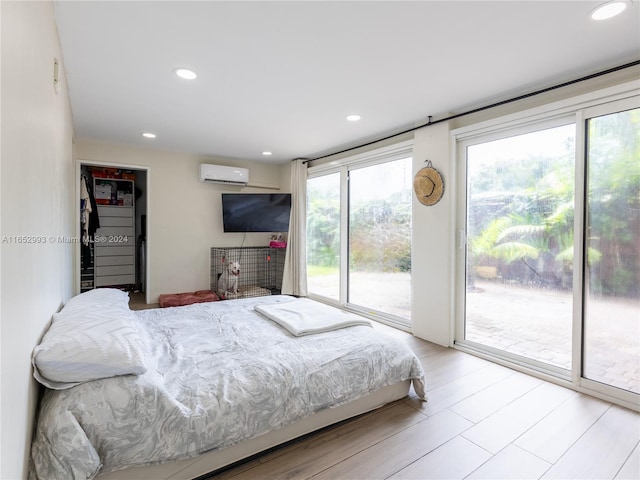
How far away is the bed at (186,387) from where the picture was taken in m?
1.29

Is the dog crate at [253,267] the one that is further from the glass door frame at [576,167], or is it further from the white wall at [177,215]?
the glass door frame at [576,167]

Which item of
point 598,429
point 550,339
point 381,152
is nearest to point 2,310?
point 598,429

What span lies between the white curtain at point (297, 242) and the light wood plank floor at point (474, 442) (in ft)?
10.5

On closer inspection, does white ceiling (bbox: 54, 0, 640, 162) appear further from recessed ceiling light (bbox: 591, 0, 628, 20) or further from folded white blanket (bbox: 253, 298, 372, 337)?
folded white blanket (bbox: 253, 298, 372, 337)

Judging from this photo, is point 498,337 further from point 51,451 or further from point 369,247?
point 51,451

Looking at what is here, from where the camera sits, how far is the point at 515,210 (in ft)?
9.55

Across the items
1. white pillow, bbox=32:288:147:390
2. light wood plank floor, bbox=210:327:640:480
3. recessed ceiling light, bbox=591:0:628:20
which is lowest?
light wood plank floor, bbox=210:327:640:480

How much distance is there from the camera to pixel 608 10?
68.2 inches

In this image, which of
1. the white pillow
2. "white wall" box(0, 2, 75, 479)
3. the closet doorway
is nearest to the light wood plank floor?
the white pillow

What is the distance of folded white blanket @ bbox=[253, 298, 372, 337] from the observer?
7.61 ft

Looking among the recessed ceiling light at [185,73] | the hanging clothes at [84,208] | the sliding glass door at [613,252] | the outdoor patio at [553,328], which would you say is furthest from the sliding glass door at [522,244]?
the hanging clothes at [84,208]

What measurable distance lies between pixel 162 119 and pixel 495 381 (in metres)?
4.06

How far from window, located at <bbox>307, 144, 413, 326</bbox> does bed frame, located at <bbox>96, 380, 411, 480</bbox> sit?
1.89m

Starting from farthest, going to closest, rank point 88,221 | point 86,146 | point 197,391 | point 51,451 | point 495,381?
point 88,221
point 86,146
point 495,381
point 197,391
point 51,451
